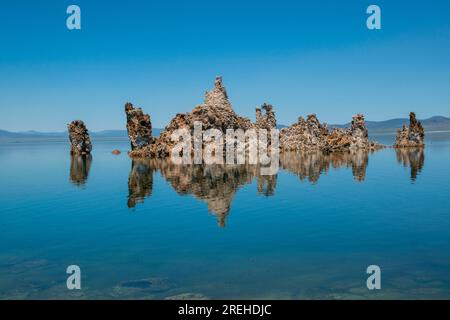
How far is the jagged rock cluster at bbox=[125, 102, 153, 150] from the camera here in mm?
100938

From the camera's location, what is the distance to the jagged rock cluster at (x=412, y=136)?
119m

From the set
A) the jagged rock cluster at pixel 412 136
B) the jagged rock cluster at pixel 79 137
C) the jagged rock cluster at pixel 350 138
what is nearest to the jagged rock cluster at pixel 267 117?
the jagged rock cluster at pixel 350 138

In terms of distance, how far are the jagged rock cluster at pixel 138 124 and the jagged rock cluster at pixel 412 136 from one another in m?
70.3

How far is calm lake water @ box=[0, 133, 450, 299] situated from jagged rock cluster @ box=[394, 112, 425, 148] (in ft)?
255

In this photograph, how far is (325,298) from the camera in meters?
15.8

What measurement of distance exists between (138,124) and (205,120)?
15747mm

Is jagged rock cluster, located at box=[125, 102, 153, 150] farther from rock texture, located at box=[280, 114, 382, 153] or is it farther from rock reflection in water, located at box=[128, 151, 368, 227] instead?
rock texture, located at box=[280, 114, 382, 153]

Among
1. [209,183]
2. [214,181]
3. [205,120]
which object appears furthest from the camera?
[205,120]

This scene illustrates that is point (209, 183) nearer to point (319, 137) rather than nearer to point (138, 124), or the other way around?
point (138, 124)

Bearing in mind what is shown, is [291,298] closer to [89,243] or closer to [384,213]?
[89,243]

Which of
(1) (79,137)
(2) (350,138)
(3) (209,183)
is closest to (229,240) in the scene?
(3) (209,183)

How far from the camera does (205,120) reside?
98.7 metres

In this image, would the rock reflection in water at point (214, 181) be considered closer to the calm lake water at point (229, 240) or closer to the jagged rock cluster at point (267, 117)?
the calm lake water at point (229, 240)

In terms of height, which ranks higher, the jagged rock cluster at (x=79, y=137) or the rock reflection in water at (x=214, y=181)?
the jagged rock cluster at (x=79, y=137)
